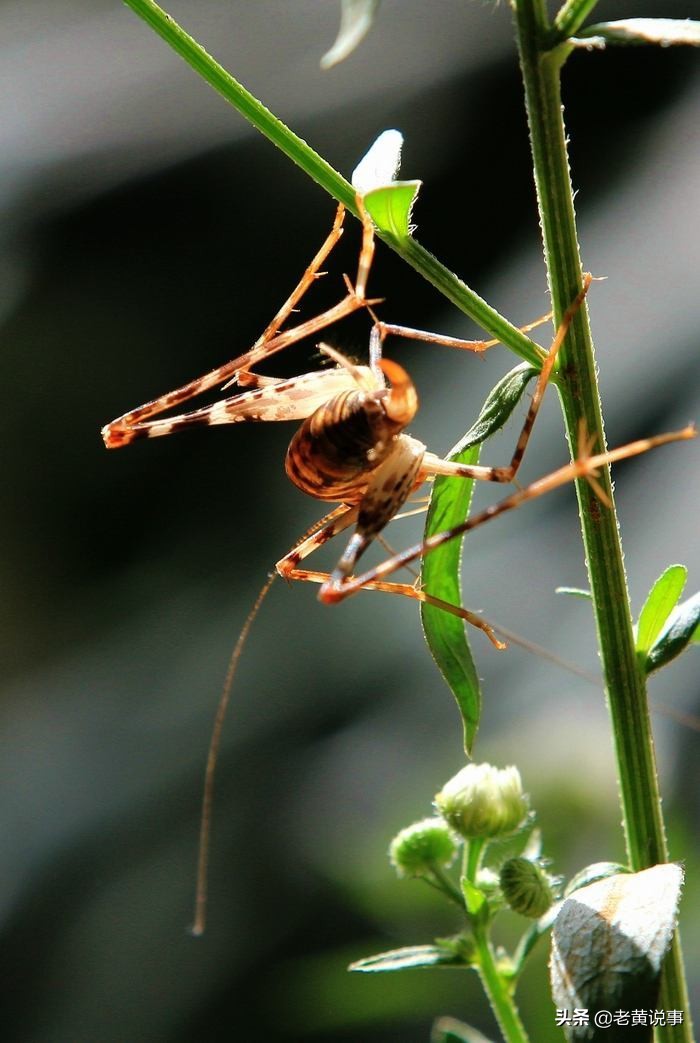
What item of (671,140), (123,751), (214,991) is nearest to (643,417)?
(671,140)

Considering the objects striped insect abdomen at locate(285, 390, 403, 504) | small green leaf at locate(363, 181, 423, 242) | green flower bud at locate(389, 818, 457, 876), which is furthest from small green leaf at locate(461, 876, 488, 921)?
small green leaf at locate(363, 181, 423, 242)

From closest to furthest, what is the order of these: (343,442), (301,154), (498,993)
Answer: (301,154) → (498,993) → (343,442)

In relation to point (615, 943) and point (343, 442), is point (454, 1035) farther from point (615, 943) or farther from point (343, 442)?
point (343, 442)

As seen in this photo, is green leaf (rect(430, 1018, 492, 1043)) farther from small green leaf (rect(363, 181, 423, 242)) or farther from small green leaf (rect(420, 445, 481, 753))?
small green leaf (rect(363, 181, 423, 242))

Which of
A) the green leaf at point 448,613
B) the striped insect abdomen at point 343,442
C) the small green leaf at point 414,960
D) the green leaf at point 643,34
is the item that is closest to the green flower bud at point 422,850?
the small green leaf at point 414,960

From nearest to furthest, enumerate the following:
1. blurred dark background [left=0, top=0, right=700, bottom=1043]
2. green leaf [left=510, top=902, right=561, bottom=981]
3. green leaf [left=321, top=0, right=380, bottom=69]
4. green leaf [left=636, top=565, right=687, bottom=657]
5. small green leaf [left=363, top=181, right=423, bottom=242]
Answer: green leaf [left=321, top=0, right=380, bottom=69] → small green leaf [left=363, top=181, right=423, bottom=242] → green leaf [left=636, top=565, right=687, bottom=657] → green leaf [left=510, top=902, right=561, bottom=981] → blurred dark background [left=0, top=0, right=700, bottom=1043]

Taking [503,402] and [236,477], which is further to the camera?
[236,477]

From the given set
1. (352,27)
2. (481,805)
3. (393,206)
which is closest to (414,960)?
(481,805)

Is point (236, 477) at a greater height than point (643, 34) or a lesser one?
greater
